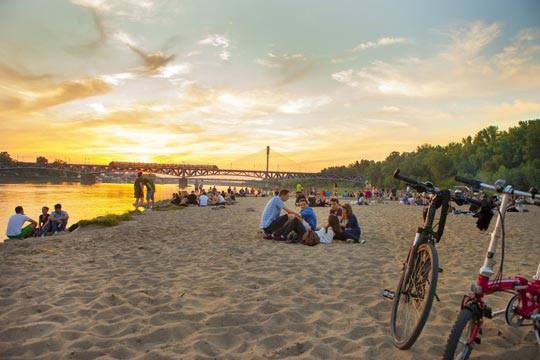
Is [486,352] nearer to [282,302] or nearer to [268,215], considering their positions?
[282,302]

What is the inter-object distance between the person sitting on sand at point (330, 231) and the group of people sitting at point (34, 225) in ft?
28.7

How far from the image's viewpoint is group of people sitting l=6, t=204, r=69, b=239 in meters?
10.5

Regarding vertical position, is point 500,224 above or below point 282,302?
above

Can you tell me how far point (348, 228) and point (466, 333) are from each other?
23.6 ft

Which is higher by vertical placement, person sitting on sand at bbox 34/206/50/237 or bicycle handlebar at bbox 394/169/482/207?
bicycle handlebar at bbox 394/169/482/207

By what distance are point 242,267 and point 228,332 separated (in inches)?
110

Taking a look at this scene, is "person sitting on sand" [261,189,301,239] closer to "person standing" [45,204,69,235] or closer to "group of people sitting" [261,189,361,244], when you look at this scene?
"group of people sitting" [261,189,361,244]

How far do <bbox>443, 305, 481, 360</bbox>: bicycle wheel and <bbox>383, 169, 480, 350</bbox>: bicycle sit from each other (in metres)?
0.32

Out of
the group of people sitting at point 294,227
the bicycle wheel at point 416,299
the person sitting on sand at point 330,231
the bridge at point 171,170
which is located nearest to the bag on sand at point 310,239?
the group of people sitting at point 294,227

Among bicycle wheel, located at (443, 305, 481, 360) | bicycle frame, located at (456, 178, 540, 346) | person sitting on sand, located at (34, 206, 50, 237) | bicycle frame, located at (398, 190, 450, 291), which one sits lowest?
person sitting on sand, located at (34, 206, 50, 237)

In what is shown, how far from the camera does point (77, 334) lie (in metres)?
3.53

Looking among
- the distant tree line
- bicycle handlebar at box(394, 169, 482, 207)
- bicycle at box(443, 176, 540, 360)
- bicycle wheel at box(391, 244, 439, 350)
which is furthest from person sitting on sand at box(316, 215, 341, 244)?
the distant tree line

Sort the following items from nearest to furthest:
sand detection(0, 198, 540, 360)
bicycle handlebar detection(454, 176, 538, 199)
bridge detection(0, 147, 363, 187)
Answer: bicycle handlebar detection(454, 176, 538, 199) → sand detection(0, 198, 540, 360) → bridge detection(0, 147, 363, 187)

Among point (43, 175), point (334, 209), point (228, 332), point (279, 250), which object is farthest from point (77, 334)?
point (43, 175)
